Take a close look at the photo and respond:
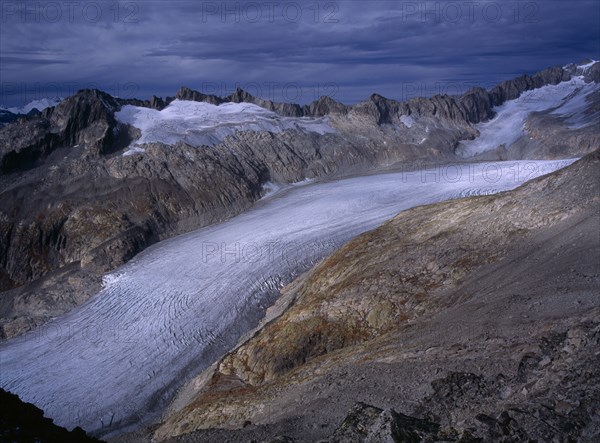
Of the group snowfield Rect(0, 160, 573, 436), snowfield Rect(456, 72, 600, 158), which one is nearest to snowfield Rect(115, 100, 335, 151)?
snowfield Rect(0, 160, 573, 436)

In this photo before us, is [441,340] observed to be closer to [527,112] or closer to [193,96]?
[193,96]

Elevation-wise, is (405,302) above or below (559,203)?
below

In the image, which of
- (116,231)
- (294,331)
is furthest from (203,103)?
(294,331)

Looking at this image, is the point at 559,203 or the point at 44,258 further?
the point at 44,258

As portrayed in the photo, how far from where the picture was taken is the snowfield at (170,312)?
2866 centimetres

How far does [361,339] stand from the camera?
22516 millimetres

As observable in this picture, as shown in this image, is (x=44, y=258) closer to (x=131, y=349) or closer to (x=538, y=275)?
(x=131, y=349)

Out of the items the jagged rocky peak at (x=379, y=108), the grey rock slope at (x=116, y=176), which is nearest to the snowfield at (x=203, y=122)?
the grey rock slope at (x=116, y=176)

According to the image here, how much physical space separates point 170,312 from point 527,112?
96167 mm

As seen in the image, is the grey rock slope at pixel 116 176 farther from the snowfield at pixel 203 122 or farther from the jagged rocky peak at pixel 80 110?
the snowfield at pixel 203 122

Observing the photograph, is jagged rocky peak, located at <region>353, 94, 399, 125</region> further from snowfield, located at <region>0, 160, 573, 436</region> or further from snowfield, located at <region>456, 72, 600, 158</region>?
snowfield, located at <region>0, 160, 573, 436</region>

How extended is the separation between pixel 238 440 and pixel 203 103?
72403mm

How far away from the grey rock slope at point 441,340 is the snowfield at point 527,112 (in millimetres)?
69844

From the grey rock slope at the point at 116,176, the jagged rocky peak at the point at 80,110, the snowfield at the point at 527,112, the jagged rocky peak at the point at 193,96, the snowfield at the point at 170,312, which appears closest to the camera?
the snowfield at the point at 170,312
